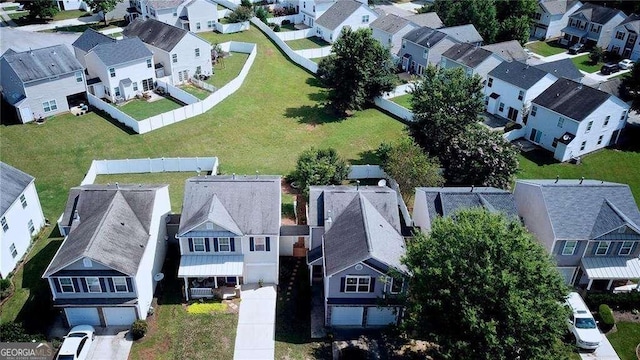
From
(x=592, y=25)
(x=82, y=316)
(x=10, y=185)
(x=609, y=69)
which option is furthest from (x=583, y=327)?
(x=592, y=25)

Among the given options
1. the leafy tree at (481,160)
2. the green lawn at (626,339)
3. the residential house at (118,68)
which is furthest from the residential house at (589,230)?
the residential house at (118,68)

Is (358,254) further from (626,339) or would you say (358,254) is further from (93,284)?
(626,339)

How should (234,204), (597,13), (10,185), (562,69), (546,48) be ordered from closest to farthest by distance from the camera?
(234,204), (10,185), (562,69), (597,13), (546,48)

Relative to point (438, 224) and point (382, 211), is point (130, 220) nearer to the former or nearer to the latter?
point (382, 211)

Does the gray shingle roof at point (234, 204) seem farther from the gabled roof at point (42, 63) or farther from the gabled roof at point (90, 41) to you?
the gabled roof at point (90, 41)

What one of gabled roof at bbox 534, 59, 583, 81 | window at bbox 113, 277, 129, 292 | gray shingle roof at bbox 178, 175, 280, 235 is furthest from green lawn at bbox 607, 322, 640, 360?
gabled roof at bbox 534, 59, 583, 81
